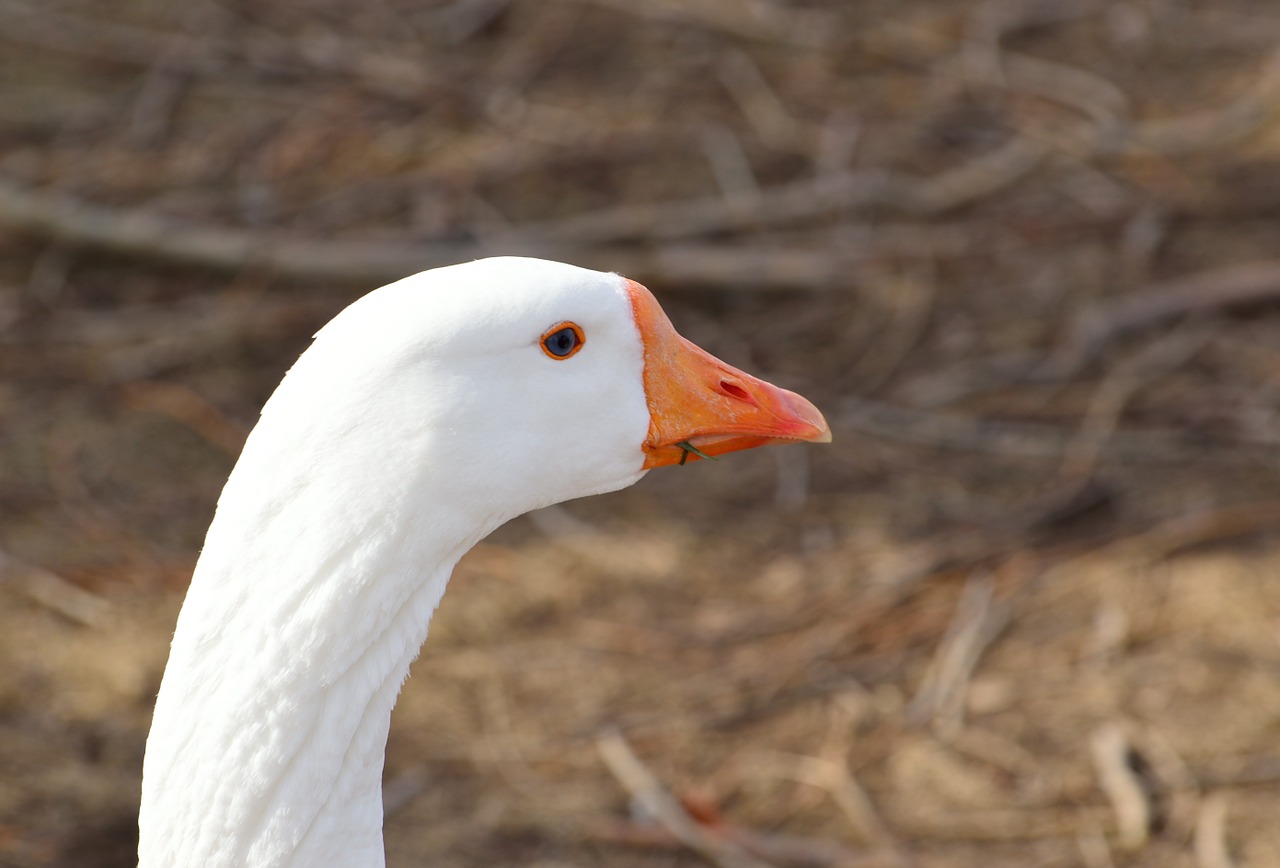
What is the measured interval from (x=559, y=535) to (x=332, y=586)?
113 inches

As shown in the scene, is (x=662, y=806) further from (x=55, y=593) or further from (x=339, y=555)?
(x=339, y=555)

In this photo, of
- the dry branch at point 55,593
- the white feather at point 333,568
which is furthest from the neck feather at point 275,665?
the dry branch at point 55,593

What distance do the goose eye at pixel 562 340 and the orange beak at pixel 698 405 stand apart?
0.13 metres

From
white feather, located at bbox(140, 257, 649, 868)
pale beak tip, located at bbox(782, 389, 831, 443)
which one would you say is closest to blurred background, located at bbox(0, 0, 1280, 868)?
pale beak tip, located at bbox(782, 389, 831, 443)

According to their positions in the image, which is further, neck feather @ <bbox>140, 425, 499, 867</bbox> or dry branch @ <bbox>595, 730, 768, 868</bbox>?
dry branch @ <bbox>595, 730, 768, 868</bbox>

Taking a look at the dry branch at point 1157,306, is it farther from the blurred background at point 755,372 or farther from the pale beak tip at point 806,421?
the pale beak tip at point 806,421

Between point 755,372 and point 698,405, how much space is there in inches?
123

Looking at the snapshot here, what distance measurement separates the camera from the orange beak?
7.65 feet

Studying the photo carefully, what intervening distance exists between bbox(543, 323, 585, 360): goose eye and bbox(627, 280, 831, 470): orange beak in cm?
13

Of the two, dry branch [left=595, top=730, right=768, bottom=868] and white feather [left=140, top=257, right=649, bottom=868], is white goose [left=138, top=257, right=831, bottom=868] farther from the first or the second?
dry branch [left=595, top=730, right=768, bottom=868]

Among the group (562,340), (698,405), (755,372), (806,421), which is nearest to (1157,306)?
(755,372)

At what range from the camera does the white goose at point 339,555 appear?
1900 millimetres

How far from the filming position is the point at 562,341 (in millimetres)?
2184

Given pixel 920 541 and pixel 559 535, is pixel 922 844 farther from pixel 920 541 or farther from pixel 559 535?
pixel 559 535
